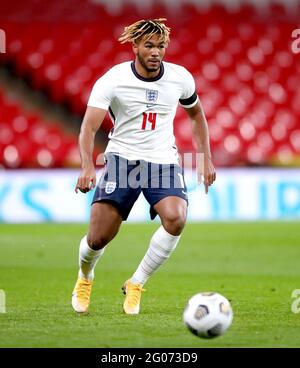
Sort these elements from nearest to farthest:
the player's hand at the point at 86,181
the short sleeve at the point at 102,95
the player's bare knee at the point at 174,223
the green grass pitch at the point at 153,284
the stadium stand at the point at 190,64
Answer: the green grass pitch at the point at 153,284, the player's hand at the point at 86,181, the player's bare knee at the point at 174,223, the short sleeve at the point at 102,95, the stadium stand at the point at 190,64

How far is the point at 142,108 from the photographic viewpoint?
6.73 metres

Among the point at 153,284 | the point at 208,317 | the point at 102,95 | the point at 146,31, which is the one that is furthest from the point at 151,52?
the point at 153,284

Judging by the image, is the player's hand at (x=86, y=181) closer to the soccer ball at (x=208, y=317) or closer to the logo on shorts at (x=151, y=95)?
the logo on shorts at (x=151, y=95)

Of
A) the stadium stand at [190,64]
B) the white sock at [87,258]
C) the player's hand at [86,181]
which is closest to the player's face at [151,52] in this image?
the player's hand at [86,181]

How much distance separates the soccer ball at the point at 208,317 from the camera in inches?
217

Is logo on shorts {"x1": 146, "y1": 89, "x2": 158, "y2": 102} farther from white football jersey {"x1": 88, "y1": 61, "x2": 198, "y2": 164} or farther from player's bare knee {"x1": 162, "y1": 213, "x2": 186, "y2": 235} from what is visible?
player's bare knee {"x1": 162, "y1": 213, "x2": 186, "y2": 235}

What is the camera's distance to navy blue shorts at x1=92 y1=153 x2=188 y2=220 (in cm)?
663

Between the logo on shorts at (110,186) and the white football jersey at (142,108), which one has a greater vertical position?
the white football jersey at (142,108)

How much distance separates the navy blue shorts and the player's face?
2.26ft

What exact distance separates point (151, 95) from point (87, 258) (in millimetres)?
1250

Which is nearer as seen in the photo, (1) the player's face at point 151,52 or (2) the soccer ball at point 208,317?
(2) the soccer ball at point 208,317

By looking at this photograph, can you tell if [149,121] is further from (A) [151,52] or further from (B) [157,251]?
(B) [157,251]
